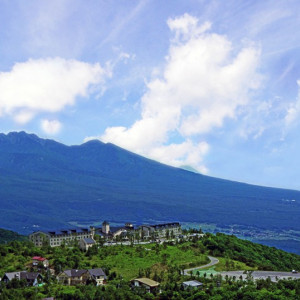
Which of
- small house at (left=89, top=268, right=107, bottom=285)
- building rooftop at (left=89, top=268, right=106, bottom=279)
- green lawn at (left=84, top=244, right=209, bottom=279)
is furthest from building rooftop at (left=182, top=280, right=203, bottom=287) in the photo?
building rooftop at (left=89, top=268, right=106, bottom=279)

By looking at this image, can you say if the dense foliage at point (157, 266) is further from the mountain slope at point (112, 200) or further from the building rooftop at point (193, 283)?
the mountain slope at point (112, 200)

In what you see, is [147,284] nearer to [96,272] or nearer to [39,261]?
[96,272]

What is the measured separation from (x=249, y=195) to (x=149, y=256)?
146m

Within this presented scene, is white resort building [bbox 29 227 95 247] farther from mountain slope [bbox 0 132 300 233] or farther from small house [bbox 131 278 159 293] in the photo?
mountain slope [bbox 0 132 300 233]

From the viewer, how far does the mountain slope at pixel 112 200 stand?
401 feet

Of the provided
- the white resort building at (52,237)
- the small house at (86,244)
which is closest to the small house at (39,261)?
the small house at (86,244)

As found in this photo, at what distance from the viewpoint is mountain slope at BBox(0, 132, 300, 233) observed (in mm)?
122312

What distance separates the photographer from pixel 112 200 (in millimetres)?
144375

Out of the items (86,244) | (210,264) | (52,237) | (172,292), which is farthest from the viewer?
(52,237)

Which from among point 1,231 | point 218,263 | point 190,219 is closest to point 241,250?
point 218,263

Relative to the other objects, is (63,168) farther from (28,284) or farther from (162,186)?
(28,284)

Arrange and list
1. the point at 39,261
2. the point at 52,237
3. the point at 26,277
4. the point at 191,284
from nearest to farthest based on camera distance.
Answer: the point at 191,284
the point at 26,277
the point at 39,261
the point at 52,237

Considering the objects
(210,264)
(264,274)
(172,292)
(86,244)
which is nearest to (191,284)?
(172,292)

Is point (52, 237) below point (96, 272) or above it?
above
